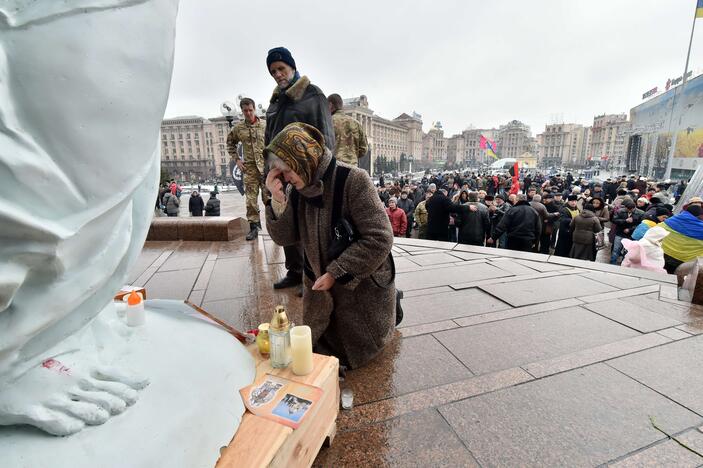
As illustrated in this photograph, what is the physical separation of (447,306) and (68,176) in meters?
3.25

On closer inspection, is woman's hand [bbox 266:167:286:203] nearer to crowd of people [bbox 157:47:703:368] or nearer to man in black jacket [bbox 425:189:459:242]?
crowd of people [bbox 157:47:703:368]

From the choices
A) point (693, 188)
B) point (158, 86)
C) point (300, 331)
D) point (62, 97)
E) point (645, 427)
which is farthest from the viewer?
point (693, 188)

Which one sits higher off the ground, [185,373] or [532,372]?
[185,373]

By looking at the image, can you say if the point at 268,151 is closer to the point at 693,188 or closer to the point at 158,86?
the point at 158,86

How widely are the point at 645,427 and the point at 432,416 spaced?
1.16 meters

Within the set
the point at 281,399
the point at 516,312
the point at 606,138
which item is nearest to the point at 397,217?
the point at 516,312

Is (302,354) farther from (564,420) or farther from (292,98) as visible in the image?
(292,98)

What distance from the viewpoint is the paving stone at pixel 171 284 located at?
12.5 ft

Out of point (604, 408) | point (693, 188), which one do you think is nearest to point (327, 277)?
point (604, 408)

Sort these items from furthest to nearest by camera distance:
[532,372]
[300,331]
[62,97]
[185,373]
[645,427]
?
[532,372], [645,427], [300,331], [185,373], [62,97]

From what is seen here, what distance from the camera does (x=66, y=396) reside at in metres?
1.23

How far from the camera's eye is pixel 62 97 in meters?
0.96

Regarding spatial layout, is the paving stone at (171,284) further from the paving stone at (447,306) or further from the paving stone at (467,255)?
the paving stone at (467,255)

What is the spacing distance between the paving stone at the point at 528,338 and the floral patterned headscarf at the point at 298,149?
1773 millimetres
